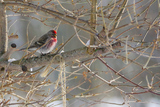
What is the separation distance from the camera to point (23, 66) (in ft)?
7.63

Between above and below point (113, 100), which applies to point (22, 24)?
above

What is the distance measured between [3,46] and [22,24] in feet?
11.2

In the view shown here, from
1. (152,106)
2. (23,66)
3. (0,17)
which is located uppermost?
(0,17)

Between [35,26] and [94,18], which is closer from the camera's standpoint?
[94,18]

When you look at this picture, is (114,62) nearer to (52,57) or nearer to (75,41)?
(75,41)

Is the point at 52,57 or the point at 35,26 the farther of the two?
the point at 35,26

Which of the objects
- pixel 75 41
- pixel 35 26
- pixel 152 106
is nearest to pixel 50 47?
pixel 75 41

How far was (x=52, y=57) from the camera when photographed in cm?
224

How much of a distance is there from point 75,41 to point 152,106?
3.00 meters

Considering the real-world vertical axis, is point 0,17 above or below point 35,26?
below

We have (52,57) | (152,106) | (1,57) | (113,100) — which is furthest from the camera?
(152,106)

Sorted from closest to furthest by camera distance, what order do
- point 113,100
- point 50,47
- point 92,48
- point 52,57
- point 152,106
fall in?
point 92,48
point 52,57
point 50,47
point 113,100
point 152,106

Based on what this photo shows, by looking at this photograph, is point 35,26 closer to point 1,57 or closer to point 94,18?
point 1,57

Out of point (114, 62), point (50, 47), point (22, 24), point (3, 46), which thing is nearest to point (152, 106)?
point (114, 62)
